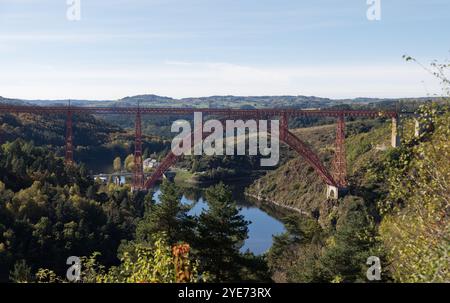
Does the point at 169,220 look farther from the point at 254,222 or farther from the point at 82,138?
the point at 82,138

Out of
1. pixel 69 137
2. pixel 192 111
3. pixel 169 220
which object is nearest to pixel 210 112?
pixel 192 111

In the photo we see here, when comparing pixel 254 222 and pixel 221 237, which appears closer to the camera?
pixel 221 237

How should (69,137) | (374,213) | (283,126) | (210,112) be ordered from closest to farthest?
(69,137), (374,213), (210,112), (283,126)

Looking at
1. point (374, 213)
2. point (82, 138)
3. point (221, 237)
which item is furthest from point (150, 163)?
point (221, 237)

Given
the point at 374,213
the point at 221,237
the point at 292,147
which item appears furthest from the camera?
the point at 292,147

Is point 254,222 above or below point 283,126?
below

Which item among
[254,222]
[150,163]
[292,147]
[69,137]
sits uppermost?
[69,137]

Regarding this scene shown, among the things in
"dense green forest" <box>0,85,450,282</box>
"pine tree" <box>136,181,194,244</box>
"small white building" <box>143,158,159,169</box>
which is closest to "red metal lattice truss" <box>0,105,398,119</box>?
"dense green forest" <box>0,85,450,282</box>

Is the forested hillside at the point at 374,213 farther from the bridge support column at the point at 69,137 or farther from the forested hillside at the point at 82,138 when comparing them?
the forested hillside at the point at 82,138

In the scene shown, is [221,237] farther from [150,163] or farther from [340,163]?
[150,163]

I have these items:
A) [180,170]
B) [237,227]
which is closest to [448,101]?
[237,227]

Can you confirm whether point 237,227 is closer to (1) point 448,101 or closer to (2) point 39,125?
(1) point 448,101
